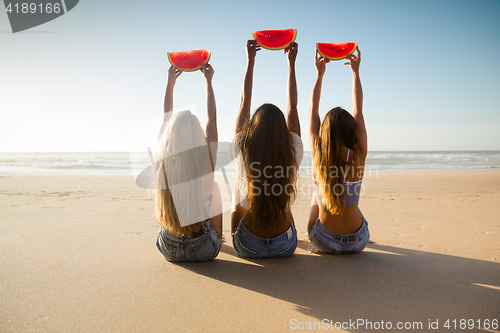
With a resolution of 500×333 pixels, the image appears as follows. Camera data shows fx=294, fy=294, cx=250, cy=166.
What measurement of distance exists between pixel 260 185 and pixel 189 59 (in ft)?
6.94

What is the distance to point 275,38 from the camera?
4.01m

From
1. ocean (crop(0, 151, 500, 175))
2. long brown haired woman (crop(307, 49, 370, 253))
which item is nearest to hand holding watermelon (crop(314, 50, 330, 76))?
long brown haired woman (crop(307, 49, 370, 253))

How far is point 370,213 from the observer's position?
582 centimetres

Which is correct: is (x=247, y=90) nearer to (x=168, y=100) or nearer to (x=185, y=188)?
(x=168, y=100)

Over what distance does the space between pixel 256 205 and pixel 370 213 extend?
376 cm

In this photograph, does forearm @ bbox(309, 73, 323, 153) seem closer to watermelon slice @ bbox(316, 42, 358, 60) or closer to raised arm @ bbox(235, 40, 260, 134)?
watermelon slice @ bbox(316, 42, 358, 60)

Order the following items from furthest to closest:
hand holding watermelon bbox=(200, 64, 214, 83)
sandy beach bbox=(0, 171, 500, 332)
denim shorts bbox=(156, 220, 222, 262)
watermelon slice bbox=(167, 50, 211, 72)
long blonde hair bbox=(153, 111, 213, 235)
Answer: watermelon slice bbox=(167, 50, 211, 72)
hand holding watermelon bbox=(200, 64, 214, 83)
denim shorts bbox=(156, 220, 222, 262)
long blonde hair bbox=(153, 111, 213, 235)
sandy beach bbox=(0, 171, 500, 332)

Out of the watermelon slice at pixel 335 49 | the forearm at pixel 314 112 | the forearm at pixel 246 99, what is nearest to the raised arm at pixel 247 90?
the forearm at pixel 246 99

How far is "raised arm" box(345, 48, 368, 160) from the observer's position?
3.19 metres

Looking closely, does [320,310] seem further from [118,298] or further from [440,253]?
[440,253]

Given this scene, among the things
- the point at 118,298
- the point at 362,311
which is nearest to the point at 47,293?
the point at 118,298

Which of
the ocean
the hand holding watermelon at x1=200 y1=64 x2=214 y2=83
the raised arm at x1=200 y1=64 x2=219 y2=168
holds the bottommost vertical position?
the ocean

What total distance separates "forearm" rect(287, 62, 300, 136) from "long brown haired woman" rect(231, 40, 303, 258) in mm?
377

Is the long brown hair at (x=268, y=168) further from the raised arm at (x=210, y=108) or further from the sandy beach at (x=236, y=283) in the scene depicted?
the sandy beach at (x=236, y=283)
